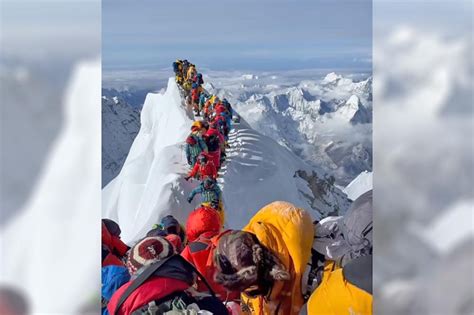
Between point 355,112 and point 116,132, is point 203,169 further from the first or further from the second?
point 355,112

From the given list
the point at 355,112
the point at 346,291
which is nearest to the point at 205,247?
the point at 346,291

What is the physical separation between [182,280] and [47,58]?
687mm

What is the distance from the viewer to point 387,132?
2.56 metres

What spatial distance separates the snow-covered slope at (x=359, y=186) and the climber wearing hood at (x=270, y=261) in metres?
0.14

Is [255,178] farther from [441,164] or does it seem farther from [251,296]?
[441,164]

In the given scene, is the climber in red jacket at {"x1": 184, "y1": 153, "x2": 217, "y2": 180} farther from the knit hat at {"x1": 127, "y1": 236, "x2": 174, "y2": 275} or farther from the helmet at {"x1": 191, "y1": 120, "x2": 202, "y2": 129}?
the knit hat at {"x1": 127, "y1": 236, "x2": 174, "y2": 275}

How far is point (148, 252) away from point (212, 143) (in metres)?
0.34

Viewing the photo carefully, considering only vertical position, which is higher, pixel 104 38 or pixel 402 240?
pixel 104 38

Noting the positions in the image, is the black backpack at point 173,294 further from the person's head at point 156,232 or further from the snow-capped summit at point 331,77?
the snow-capped summit at point 331,77

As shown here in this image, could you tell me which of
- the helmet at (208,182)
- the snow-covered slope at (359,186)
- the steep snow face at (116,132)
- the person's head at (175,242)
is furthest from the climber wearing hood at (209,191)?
A: the snow-covered slope at (359,186)

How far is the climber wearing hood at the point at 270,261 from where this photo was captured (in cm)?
255

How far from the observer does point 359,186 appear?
8.57ft

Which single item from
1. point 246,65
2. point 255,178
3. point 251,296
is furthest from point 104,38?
point 251,296

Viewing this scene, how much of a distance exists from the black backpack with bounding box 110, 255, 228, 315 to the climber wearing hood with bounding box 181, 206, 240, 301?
31 millimetres
